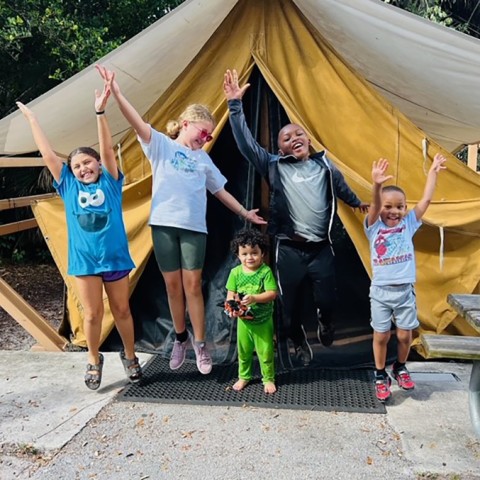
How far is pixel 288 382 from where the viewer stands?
3.64 m

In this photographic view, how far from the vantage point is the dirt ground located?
489 cm

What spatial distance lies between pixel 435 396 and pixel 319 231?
1231 mm

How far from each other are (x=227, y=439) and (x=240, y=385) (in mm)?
629

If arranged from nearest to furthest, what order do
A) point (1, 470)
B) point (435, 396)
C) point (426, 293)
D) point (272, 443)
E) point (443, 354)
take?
1. point (443, 354)
2. point (1, 470)
3. point (272, 443)
4. point (435, 396)
5. point (426, 293)

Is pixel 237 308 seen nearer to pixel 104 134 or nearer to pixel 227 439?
pixel 227 439

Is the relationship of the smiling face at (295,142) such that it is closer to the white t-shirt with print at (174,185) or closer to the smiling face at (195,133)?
the smiling face at (195,133)

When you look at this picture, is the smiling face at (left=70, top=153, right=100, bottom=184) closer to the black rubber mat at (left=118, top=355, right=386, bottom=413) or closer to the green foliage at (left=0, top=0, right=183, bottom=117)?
the black rubber mat at (left=118, top=355, right=386, bottom=413)

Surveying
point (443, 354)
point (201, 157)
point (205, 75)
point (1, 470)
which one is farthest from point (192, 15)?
point (1, 470)

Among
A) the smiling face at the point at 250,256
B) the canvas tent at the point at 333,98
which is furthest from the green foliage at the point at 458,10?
the smiling face at the point at 250,256

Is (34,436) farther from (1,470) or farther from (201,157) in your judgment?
(201,157)

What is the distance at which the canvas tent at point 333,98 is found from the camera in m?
3.64

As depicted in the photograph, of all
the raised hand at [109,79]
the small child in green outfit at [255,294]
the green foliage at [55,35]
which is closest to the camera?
the raised hand at [109,79]

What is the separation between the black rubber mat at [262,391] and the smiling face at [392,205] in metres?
1.10

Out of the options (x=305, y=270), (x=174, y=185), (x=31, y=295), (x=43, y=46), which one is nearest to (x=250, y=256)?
(x=305, y=270)
